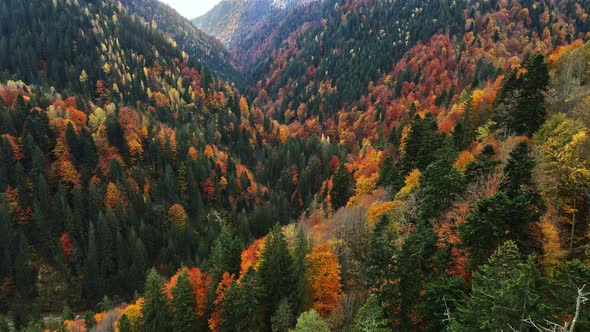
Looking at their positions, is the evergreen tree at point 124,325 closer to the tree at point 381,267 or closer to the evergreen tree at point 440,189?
the tree at point 381,267

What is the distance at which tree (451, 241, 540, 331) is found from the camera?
20516mm

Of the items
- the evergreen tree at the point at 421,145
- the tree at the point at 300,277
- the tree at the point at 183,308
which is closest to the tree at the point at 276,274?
the tree at the point at 300,277

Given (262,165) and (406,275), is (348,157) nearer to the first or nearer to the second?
(262,165)

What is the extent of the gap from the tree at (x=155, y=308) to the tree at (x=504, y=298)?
4232 cm

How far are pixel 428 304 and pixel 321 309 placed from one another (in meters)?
17.1

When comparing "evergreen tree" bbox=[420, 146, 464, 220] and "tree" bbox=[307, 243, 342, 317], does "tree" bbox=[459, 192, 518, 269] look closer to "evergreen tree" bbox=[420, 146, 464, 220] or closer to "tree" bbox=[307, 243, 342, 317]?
"evergreen tree" bbox=[420, 146, 464, 220]

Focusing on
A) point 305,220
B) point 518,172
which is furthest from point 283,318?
point 305,220

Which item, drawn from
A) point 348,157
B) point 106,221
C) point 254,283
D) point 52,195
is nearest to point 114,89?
point 52,195

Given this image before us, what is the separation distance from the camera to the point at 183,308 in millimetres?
51125

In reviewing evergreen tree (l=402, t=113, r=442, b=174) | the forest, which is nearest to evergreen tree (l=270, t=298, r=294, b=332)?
the forest

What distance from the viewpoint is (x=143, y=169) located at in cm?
13300

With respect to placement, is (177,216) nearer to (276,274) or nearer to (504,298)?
(276,274)

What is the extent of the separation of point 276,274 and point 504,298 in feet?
100

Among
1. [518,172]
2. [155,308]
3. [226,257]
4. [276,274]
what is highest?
[518,172]
